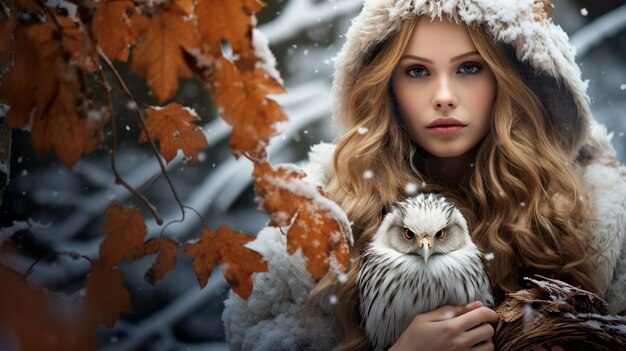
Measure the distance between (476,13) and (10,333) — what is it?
2.80ft

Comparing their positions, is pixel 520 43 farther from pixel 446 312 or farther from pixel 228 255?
pixel 228 255

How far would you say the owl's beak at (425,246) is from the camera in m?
0.78

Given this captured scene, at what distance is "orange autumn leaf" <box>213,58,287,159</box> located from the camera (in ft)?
2.10

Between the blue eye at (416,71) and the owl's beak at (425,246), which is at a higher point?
the blue eye at (416,71)

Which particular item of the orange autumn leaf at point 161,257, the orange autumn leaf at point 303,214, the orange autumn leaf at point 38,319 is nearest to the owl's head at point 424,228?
the orange autumn leaf at point 303,214

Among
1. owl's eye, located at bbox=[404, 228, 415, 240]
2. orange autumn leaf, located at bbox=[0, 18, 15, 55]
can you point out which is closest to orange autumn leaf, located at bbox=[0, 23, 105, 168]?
orange autumn leaf, located at bbox=[0, 18, 15, 55]

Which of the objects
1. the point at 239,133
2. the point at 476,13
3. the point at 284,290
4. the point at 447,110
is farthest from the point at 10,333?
the point at 476,13

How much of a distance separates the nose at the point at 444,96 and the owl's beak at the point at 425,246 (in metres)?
0.27

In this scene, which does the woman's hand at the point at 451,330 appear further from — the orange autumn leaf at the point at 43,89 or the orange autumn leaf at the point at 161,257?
the orange autumn leaf at the point at 43,89

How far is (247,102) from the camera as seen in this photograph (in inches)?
25.4

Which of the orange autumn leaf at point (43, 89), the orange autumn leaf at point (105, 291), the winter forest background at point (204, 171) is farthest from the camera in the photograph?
the winter forest background at point (204, 171)

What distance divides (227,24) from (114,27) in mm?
163

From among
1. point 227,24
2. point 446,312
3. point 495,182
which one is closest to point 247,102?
point 227,24

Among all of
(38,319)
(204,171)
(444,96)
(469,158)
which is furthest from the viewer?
(204,171)
